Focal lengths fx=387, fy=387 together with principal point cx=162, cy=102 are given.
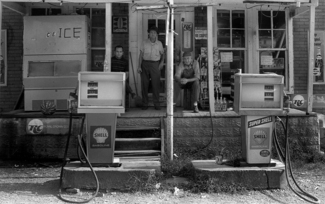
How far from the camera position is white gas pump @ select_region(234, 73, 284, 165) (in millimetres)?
5535

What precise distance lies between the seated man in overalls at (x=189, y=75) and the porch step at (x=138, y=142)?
1.32 m

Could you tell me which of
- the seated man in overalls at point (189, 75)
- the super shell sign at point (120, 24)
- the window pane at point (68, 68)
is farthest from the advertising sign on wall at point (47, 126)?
the super shell sign at point (120, 24)

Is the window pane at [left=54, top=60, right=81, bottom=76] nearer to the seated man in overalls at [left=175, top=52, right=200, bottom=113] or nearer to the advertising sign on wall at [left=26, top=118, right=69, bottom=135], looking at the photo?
the advertising sign on wall at [left=26, top=118, right=69, bottom=135]

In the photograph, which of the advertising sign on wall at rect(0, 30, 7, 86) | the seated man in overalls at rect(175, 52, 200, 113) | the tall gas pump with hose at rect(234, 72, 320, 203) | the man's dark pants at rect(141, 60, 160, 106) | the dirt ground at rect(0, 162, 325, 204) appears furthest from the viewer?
the advertising sign on wall at rect(0, 30, 7, 86)

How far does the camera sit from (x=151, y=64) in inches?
334

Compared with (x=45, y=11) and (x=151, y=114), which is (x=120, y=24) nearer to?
(x=45, y=11)

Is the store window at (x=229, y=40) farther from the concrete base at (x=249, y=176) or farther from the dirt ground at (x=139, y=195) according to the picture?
the concrete base at (x=249, y=176)

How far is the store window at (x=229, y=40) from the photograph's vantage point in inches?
372

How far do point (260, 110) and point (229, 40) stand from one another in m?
4.26

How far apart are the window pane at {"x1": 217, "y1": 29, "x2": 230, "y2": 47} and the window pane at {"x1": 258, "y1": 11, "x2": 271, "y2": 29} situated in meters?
0.82

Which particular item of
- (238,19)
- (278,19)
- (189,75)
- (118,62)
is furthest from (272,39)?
(118,62)

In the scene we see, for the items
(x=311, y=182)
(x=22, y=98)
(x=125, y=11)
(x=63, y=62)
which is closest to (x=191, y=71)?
(x=125, y=11)

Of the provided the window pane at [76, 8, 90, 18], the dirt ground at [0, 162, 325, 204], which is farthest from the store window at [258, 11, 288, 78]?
the window pane at [76, 8, 90, 18]

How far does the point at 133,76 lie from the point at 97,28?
1.45m
